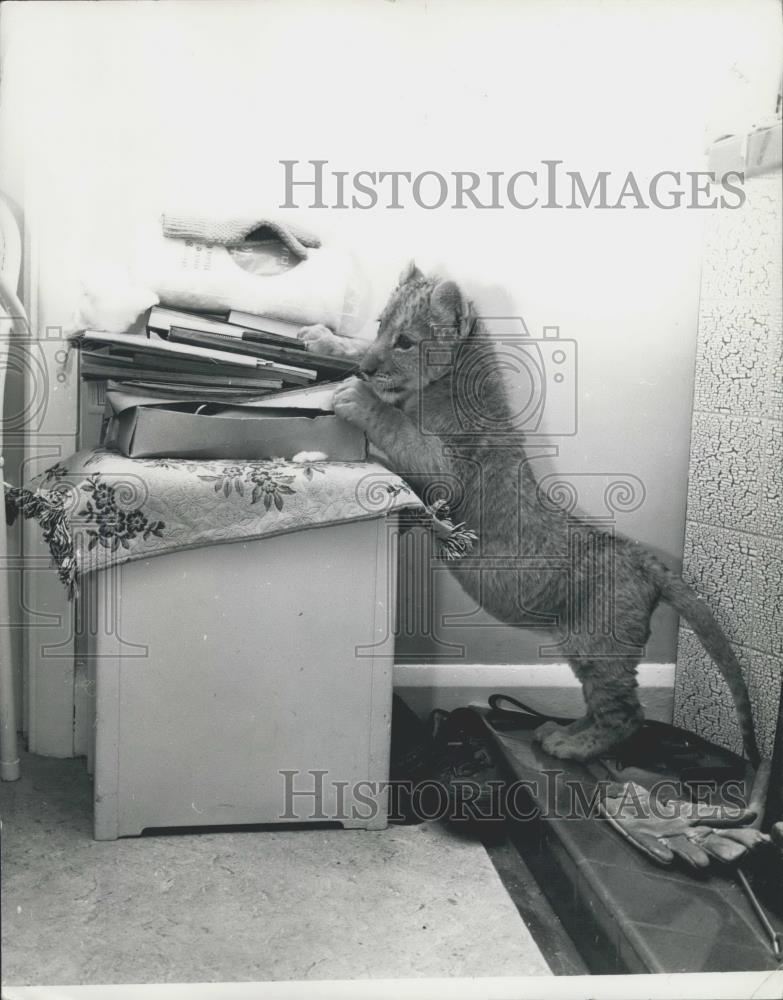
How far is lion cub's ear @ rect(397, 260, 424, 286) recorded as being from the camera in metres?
1.50

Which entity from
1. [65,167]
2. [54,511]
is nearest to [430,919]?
[54,511]

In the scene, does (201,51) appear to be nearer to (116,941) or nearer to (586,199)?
(586,199)

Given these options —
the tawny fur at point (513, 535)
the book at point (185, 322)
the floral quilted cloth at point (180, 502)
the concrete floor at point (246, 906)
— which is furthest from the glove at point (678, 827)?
the book at point (185, 322)

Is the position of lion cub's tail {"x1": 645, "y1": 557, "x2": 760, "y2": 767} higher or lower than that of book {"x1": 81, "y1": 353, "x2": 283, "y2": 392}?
lower

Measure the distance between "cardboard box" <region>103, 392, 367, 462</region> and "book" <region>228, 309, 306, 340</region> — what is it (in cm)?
14

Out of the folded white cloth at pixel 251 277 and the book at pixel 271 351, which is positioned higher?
the folded white cloth at pixel 251 277

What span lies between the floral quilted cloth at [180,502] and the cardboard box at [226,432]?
3 cm

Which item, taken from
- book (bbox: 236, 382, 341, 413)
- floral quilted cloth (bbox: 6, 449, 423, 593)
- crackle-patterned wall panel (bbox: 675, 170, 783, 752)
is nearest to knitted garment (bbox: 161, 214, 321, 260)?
book (bbox: 236, 382, 341, 413)

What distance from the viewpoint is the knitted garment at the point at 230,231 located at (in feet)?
4.83

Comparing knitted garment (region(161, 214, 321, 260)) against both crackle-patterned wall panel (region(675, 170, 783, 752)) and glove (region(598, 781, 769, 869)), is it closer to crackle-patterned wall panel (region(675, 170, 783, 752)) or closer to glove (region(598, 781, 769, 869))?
crackle-patterned wall panel (region(675, 170, 783, 752))

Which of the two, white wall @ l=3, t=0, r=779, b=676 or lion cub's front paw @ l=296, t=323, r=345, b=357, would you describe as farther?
lion cub's front paw @ l=296, t=323, r=345, b=357

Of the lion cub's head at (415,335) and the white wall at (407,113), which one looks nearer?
the white wall at (407,113)

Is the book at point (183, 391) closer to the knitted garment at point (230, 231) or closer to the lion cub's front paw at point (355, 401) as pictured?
the lion cub's front paw at point (355, 401)

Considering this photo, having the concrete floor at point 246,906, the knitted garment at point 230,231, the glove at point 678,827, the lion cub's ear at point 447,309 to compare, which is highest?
the knitted garment at point 230,231
